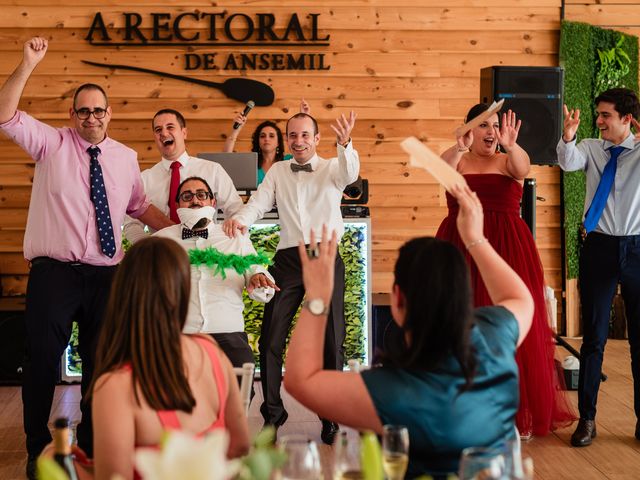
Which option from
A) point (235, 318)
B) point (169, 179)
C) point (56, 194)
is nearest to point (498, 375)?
point (235, 318)

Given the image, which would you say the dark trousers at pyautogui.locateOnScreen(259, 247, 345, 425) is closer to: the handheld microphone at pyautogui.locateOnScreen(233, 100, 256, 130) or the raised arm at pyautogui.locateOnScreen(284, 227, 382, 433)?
the handheld microphone at pyautogui.locateOnScreen(233, 100, 256, 130)

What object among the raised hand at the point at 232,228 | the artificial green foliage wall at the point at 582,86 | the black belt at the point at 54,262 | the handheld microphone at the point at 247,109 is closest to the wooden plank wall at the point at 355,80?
the artificial green foliage wall at the point at 582,86

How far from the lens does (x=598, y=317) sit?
A: 13.5 ft

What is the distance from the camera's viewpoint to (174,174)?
438 cm

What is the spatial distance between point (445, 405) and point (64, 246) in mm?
2350

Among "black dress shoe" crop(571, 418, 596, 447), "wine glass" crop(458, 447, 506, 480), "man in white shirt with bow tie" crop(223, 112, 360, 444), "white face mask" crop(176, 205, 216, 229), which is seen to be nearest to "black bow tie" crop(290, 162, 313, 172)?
"man in white shirt with bow tie" crop(223, 112, 360, 444)

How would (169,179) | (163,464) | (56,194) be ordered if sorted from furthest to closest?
(169,179), (56,194), (163,464)

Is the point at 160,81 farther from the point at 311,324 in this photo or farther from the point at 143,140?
the point at 311,324

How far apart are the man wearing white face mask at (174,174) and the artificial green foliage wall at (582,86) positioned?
329 centimetres

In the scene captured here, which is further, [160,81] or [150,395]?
[160,81]

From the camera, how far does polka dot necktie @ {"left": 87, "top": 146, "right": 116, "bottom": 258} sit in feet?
12.1

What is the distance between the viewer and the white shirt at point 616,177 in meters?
4.11

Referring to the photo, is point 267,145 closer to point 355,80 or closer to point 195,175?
point 355,80

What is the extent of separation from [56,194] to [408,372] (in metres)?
2.37
